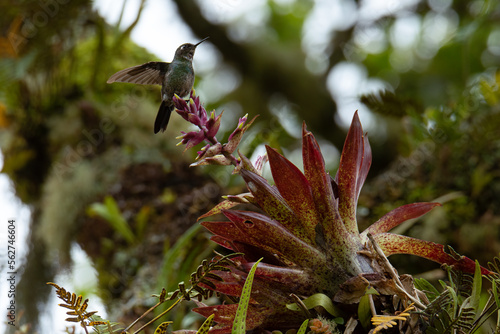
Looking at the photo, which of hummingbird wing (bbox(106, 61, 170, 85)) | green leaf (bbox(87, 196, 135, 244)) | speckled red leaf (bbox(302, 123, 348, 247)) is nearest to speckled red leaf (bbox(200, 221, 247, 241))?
speckled red leaf (bbox(302, 123, 348, 247))

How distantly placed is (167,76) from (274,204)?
24 cm

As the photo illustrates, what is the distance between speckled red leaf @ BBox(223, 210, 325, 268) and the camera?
1.89 feet

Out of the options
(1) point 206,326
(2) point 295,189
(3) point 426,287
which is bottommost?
(3) point 426,287

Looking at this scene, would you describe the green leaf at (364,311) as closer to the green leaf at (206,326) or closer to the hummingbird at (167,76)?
the green leaf at (206,326)

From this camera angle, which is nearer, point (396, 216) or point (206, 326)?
point (206, 326)

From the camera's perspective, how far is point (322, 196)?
1.92ft

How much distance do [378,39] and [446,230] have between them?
9.94ft

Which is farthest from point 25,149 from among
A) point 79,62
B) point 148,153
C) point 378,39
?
point 378,39

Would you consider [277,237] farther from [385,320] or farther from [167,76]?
[167,76]

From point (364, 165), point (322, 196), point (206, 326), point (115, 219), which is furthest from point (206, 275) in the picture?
point (115, 219)

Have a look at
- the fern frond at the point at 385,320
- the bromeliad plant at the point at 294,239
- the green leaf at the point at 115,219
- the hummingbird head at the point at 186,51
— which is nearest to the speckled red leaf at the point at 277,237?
the bromeliad plant at the point at 294,239

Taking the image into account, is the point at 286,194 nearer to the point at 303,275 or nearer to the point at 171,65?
the point at 303,275

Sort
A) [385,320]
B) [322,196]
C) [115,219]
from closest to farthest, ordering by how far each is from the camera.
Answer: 1. [385,320]
2. [322,196]
3. [115,219]

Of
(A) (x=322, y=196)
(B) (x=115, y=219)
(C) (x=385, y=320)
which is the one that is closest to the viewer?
(C) (x=385, y=320)
